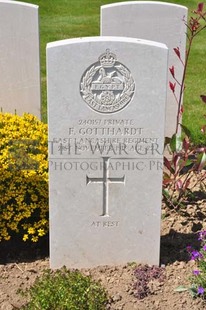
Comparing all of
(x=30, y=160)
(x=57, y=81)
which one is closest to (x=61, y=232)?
(x=30, y=160)

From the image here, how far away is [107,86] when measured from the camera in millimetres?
3674

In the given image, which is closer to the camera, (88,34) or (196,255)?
(196,255)

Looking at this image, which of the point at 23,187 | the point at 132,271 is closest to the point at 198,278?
the point at 132,271

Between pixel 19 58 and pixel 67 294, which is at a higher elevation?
pixel 19 58

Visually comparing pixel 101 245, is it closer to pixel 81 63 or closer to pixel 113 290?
pixel 113 290

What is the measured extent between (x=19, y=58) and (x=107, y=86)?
1.96 m

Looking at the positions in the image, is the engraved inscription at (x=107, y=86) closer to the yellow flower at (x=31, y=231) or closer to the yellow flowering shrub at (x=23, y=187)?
the yellow flowering shrub at (x=23, y=187)

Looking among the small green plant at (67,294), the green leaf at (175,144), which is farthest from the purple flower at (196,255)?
the green leaf at (175,144)

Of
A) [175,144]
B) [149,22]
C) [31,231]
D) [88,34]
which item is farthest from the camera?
[88,34]

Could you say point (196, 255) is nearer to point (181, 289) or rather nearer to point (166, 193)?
point (181, 289)

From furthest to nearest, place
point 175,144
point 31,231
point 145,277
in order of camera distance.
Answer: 1. point 175,144
2. point 31,231
3. point 145,277

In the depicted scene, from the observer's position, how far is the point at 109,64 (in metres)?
3.61

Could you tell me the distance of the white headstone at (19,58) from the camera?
523cm

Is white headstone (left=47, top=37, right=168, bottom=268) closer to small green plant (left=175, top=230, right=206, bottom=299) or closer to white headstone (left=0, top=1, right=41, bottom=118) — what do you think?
small green plant (left=175, top=230, right=206, bottom=299)
